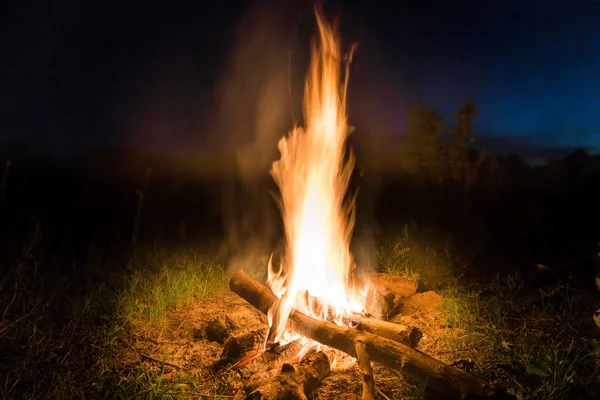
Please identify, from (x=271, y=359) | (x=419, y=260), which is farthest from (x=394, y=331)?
(x=419, y=260)

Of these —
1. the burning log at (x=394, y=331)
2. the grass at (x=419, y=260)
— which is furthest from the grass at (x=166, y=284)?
the grass at (x=419, y=260)

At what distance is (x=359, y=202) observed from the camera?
52.0 ft

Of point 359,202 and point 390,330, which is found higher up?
point 390,330

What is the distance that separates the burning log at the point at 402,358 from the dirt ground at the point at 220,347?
0.13 metres

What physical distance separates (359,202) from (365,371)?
13494 millimetres

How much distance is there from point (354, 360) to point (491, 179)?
16135 millimetres

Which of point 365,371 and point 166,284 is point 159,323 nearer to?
point 166,284

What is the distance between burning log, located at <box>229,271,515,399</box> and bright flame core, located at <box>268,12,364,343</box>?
81 cm

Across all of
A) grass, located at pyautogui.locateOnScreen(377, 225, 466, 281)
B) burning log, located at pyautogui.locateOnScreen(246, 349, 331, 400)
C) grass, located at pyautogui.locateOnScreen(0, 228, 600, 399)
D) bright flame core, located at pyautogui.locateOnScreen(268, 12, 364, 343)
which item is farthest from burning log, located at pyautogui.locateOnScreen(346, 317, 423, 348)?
grass, located at pyautogui.locateOnScreen(377, 225, 466, 281)

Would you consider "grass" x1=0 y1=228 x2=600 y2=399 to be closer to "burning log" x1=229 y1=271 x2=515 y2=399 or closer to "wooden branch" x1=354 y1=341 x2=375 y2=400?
"burning log" x1=229 y1=271 x2=515 y2=399

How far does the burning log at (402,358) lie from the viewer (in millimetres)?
2268

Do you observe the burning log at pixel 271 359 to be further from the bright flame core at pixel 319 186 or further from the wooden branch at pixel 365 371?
the bright flame core at pixel 319 186

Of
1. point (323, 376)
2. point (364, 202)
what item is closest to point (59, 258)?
point (323, 376)

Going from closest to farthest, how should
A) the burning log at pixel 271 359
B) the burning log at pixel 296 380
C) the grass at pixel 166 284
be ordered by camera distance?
the burning log at pixel 296 380, the burning log at pixel 271 359, the grass at pixel 166 284
